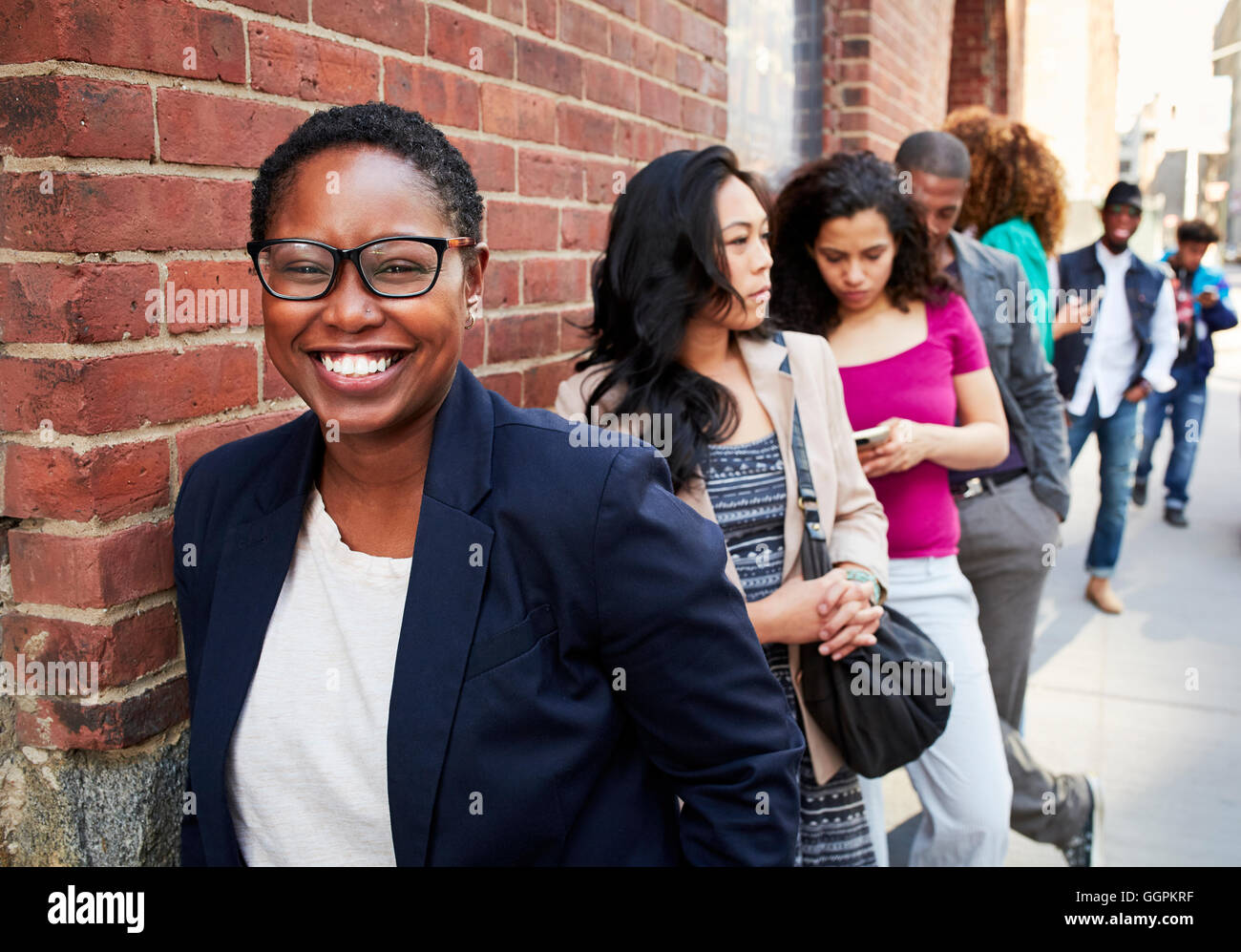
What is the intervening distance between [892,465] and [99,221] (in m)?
1.85

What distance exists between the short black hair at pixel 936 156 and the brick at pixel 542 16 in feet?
4.55

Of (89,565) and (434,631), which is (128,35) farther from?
(434,631)

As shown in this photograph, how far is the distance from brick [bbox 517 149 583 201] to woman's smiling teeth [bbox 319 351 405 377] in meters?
1.40

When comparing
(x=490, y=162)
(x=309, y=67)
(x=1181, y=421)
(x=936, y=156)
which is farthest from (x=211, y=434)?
(x=1181, y=421)

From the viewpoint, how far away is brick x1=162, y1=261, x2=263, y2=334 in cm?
176

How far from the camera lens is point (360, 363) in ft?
4.73

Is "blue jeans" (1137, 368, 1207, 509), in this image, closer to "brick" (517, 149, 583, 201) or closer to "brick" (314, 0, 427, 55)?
"brick" (517, 149, 583, 201)

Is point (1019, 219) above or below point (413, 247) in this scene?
above

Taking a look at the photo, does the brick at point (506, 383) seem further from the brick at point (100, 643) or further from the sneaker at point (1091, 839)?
the sneaker at point (1091, 839)

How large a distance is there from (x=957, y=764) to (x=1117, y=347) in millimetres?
3904

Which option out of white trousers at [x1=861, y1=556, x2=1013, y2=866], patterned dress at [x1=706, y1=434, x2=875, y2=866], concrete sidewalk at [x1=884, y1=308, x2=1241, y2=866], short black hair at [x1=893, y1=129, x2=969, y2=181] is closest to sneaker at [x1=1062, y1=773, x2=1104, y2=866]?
concrete sidewalk at [x1=884, y1=308, x2=1241, y2=866]

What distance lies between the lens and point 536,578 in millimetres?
1432
